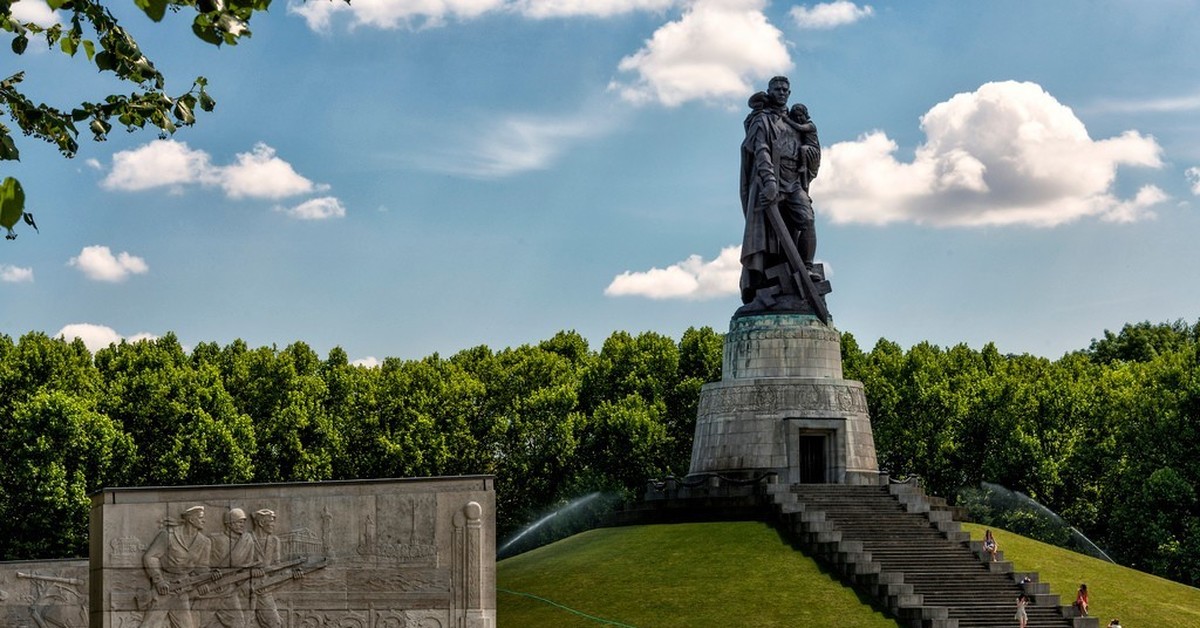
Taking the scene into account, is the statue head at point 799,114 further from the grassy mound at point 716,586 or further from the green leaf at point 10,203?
the green leaf at point 10,203

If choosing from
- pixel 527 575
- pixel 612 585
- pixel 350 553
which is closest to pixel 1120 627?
pixel 612 585

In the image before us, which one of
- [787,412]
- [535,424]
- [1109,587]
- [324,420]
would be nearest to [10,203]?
[1109,587]

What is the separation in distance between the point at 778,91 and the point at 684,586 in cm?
1792

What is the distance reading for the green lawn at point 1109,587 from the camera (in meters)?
40.2

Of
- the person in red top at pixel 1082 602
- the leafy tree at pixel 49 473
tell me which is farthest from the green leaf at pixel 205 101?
the leafy tree at pixel 49 473

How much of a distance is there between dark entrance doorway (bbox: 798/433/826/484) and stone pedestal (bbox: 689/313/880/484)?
3 cm

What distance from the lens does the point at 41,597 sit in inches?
1705

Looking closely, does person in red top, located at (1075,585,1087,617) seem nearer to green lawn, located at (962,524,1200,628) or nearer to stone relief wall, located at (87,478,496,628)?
green lawn, located at (962,524,1200,628)

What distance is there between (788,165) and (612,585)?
53.4 feet

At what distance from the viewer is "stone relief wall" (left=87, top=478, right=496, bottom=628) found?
27.9m

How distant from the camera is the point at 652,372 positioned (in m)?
70.1

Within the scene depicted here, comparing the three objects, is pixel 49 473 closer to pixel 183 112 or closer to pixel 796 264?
pixel 796 264

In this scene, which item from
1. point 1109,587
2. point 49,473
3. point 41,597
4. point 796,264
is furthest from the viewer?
point 49,473

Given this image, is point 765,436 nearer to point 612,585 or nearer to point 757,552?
point 757,552
